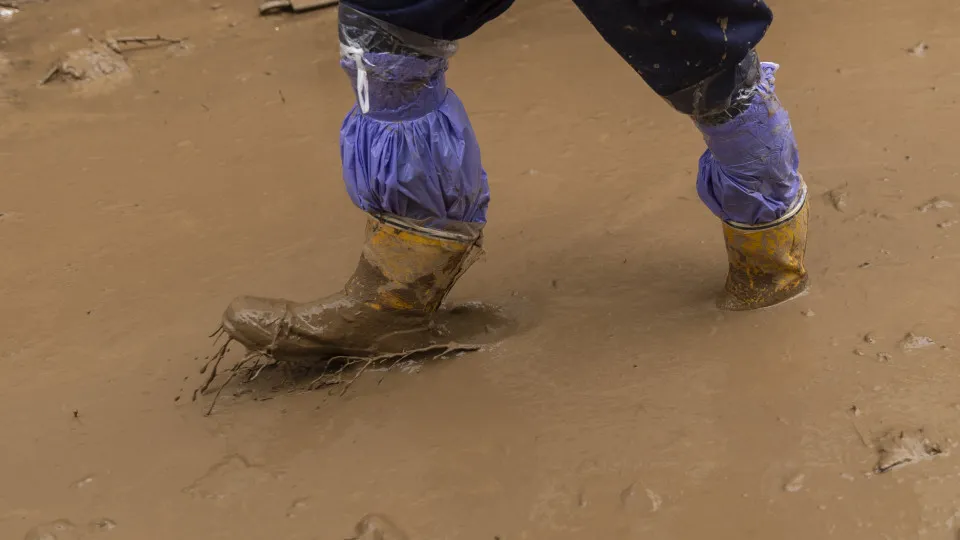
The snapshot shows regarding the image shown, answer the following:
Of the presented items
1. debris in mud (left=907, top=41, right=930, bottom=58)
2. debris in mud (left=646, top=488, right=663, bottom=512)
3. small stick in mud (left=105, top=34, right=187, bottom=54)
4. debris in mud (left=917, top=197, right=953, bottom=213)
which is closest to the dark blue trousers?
debris in mud (left=646, top=488, right=663, bottom=512)

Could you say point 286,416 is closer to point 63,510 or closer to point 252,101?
point 63,510

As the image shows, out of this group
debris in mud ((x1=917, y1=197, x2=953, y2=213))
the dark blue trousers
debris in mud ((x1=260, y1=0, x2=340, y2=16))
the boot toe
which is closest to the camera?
the dark blue trousers

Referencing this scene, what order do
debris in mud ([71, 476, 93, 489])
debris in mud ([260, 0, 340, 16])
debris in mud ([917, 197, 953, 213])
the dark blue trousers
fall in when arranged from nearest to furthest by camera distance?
the dark blue trousers, debris in mud ([71, 476, 93, 489]), debris in mud ([917, 197, 953, 213]), debris in mud ([260, 0, 340, 16])

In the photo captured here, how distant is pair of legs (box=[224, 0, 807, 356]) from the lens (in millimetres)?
1528

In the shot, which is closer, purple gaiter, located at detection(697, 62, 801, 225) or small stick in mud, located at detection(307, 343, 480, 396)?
purple gaiter, located at detection(697, 62, 801, 225)

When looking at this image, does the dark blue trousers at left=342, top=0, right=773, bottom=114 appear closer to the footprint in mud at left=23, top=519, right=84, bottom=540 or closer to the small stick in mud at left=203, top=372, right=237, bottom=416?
the small stick in mud at left=203, top=372, right=237, bottom=416

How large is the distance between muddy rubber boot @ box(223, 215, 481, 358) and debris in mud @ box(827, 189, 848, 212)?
0.92 metres

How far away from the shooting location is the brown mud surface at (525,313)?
159 cm

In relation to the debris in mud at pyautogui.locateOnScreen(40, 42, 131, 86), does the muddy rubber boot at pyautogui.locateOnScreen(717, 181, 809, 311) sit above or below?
above

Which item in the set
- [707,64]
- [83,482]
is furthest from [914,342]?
[83,482]

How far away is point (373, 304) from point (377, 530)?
47 cm

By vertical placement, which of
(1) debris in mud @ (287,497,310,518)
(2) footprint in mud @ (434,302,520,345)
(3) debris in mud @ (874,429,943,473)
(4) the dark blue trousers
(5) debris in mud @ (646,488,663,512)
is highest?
(4) the dark blue trousers

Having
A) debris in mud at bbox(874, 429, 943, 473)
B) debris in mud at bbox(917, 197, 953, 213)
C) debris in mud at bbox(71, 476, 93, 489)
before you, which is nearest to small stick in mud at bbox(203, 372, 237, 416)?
debris in mud at bbox(71, 476, 93, 489)

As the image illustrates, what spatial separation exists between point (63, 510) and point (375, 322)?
646mm
